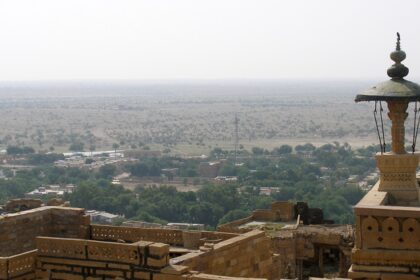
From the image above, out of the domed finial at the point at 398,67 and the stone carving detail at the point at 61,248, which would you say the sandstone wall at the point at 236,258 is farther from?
the domed finial at the point at 398,67

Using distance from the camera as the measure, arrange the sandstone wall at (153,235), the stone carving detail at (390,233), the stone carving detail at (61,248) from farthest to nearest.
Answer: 1. the sandstone wall at (153,235)
2. the stone carving detail at (61,248)
3. the stone carving detail at (390,233)

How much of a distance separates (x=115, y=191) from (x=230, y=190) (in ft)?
39.4

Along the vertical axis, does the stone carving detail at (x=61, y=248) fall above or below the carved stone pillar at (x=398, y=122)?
below

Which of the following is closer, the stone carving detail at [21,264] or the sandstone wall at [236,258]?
the sandstone wall at [236,258]

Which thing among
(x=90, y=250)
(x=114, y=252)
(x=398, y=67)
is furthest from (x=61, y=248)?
(x=398, y=67)

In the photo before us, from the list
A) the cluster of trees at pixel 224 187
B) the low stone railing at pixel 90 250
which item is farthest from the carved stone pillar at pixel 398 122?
the cluster of trees at pixel 224 187

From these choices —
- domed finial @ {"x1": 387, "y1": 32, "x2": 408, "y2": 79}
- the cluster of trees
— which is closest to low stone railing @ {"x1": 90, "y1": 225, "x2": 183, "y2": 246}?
domed finial @ {"x1": 387, "y1": 32, "x2": 408, "y2": 79}

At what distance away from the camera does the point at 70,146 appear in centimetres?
17088

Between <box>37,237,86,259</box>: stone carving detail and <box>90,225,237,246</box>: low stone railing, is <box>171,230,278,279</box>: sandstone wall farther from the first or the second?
<box>90,225,237,246</box>: low stone railing

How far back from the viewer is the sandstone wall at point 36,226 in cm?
1564

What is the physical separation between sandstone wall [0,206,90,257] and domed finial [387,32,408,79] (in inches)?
282

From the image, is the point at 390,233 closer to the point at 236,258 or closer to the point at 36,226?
the point at 236,258

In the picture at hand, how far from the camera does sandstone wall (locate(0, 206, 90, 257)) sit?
51.3 feet

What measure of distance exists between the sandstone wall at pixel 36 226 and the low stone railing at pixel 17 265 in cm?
229
